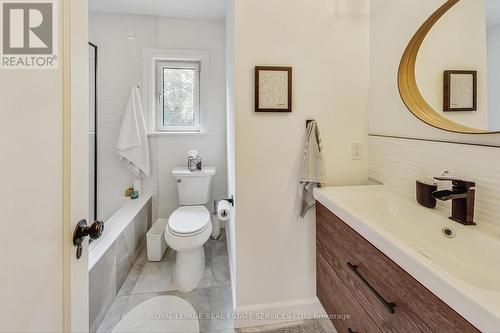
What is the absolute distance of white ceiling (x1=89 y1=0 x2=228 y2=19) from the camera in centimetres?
237

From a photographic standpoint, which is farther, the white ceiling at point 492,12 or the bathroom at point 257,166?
the white ceiling at point 492,12

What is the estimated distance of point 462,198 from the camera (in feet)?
3.22

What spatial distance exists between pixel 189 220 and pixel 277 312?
94cm

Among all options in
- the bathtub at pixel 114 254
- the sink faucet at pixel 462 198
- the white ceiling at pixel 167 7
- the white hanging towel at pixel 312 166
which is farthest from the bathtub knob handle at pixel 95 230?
the white ceiling at pixel 167 7

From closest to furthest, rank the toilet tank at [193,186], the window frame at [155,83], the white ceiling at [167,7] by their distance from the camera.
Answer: the white ceiling at [167,7]
the toilet tank at [193,186]
the window frame at [155,83]

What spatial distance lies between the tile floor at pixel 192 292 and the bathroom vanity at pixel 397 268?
0.61m

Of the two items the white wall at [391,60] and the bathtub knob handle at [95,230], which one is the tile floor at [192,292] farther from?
the white wall at [391,60]

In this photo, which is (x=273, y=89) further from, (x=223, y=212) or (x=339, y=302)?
(x=339, y=302)

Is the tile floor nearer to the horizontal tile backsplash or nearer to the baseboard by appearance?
the baseboard

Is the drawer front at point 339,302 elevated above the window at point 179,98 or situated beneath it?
situated beneath

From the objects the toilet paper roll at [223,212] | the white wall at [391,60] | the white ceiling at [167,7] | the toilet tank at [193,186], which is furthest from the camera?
the toilet tank at [193,186]

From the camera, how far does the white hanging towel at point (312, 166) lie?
1.47 m

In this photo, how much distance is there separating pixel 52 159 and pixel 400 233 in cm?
124

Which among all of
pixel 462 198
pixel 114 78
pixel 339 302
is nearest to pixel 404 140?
pixel 462 198
